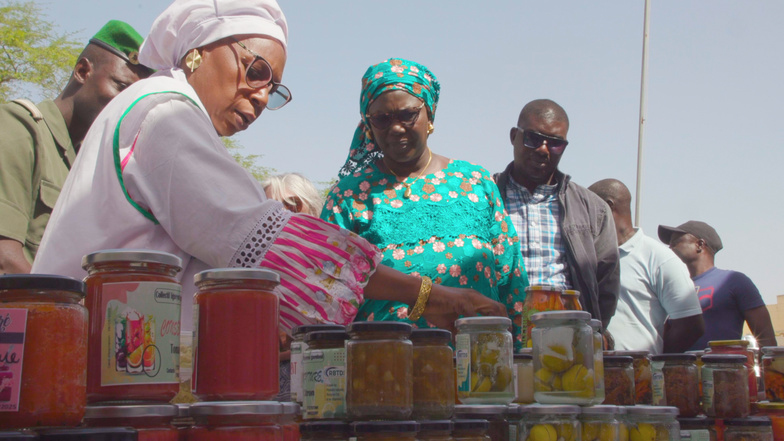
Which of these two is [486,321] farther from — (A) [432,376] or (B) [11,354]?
(B) [11,354]

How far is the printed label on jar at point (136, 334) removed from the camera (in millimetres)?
1294

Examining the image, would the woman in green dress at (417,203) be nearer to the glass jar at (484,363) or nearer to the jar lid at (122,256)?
the glass jar at (484,363)

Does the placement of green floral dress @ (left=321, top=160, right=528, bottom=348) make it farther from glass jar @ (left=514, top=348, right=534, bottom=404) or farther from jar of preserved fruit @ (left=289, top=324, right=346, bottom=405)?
jar of preserved fruit @ (left=289, top=324, right=346, bottom=405)

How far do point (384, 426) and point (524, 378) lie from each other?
725 millimetres

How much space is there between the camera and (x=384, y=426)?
1500 millimetres

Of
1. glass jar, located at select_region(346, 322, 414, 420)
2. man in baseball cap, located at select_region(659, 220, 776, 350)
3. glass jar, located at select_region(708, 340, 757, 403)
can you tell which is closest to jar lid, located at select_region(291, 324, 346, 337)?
glass jar, located at select_region(346, 322, 414, 420)

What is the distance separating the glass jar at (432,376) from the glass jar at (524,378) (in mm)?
423

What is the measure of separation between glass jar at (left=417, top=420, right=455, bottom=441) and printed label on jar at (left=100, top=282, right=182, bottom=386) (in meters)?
0.53

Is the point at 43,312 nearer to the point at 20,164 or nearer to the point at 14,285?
the point at 14,285

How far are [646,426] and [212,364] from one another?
121 cm

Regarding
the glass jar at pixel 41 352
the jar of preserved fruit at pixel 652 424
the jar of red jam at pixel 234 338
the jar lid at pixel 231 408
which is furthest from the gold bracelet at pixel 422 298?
the glass jar at pixel 41 352

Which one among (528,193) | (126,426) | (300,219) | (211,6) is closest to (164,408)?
(126,426)

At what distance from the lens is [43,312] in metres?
1.20

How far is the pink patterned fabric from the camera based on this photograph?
180 cm
